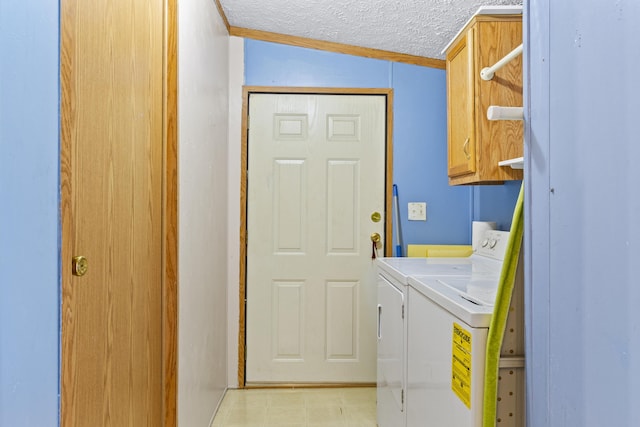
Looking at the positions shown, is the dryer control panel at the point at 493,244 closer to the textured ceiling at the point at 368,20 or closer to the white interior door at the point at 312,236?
the white interior door at the point at 312,236

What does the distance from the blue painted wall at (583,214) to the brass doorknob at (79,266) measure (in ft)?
3.25

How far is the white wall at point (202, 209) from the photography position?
183 cm

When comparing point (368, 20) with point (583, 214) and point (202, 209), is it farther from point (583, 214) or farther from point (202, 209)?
point (583, 214)

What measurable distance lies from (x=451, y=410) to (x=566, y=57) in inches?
37.3

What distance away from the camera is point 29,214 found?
2.66 feet

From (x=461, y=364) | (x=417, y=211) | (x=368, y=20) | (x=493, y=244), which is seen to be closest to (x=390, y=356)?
(x=493, y=244)

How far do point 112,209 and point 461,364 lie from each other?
1.03m

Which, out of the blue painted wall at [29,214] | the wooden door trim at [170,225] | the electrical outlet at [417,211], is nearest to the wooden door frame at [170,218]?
the wooden door trim at [170,225]

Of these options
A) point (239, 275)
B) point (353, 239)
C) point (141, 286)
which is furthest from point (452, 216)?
point (141, 286)

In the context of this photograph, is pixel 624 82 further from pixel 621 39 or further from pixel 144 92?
pixel 144 92

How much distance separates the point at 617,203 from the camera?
26.8 inches

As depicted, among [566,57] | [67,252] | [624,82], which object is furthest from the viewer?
[67,252]

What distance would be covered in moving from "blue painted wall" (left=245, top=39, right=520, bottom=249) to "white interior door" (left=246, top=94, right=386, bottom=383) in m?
0.12

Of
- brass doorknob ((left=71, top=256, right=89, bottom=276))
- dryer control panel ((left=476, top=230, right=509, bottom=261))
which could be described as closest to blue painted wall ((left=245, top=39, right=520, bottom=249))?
dryer control panel ((left=476, top=230, right=509, bottom=261))
